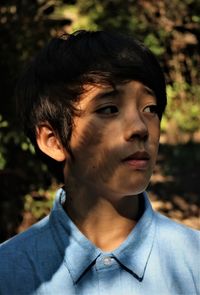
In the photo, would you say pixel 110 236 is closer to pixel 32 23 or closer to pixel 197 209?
pixel 32 23

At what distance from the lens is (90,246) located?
1923 millimetres

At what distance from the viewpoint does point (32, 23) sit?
4.60 metres

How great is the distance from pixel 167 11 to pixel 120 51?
4479 millimetres

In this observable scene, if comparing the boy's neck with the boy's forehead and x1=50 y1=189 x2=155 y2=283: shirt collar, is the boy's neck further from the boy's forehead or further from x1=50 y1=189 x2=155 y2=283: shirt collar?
the boy's forehead

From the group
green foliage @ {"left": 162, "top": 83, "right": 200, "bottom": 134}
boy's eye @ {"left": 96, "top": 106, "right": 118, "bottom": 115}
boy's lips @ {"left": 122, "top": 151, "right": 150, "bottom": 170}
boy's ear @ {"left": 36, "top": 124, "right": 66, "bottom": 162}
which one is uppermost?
boy's eye @ {"left": 96, "top": 106, "right": 118, "bottom": 115}

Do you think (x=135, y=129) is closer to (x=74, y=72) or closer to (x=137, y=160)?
(x=137, y=160)

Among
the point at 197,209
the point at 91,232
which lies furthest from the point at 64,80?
the point at 197,209

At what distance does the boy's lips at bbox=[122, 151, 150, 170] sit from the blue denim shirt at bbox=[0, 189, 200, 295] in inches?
9.5

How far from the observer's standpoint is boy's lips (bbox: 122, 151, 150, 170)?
1823 mm

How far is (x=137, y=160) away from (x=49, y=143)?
39 cm

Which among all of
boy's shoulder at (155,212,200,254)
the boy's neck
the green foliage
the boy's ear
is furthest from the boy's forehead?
the green foliage

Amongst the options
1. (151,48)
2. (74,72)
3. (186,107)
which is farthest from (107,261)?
(186,107)

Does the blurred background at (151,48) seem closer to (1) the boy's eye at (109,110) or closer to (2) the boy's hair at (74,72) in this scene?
(2) the boy's hair at (74,72)

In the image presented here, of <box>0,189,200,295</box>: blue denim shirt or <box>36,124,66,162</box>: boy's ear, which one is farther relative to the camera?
<box>36,124,66,162</box>: boy's ear
